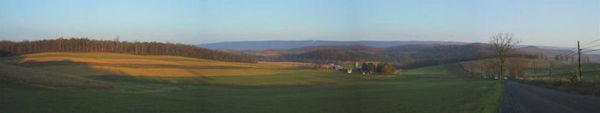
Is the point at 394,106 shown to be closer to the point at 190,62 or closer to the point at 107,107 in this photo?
the point at 107,107

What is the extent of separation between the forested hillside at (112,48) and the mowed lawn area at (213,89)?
984mm

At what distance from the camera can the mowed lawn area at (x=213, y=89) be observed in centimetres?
2288

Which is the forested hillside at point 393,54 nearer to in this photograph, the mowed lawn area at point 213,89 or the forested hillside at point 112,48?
the mowed lawn area at point 213,89

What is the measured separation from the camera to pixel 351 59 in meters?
54.6

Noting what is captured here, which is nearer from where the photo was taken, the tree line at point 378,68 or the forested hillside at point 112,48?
the forested hillside at point 112,48

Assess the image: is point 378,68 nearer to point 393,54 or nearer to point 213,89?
point 393,54

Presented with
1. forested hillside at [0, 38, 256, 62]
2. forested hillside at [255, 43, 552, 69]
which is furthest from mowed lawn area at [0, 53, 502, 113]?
forested hillside at [255, 43, 552, 69]

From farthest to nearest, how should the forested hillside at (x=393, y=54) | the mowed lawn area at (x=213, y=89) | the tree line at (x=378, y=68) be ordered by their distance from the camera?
the tree line at (x=378, y=68) → the forested hillside at (x=393, y=54) → the mowed lawn area at (x=213, y=89)

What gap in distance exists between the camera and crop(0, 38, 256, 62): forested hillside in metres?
54.1

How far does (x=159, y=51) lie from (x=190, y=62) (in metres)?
3.96

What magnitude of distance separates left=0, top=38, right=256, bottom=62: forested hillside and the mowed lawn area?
0.98m

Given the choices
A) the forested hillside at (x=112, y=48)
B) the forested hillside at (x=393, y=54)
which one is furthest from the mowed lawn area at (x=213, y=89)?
the forested hillside at (x=393, y=54)

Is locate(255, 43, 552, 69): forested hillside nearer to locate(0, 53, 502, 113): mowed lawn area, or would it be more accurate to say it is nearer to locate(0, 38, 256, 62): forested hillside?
locate(0, 53, 502, 113): mowed lawn area

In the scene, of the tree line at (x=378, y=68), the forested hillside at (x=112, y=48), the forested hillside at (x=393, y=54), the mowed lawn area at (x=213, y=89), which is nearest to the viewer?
the mowed lawn area at (x=213, y=89)
